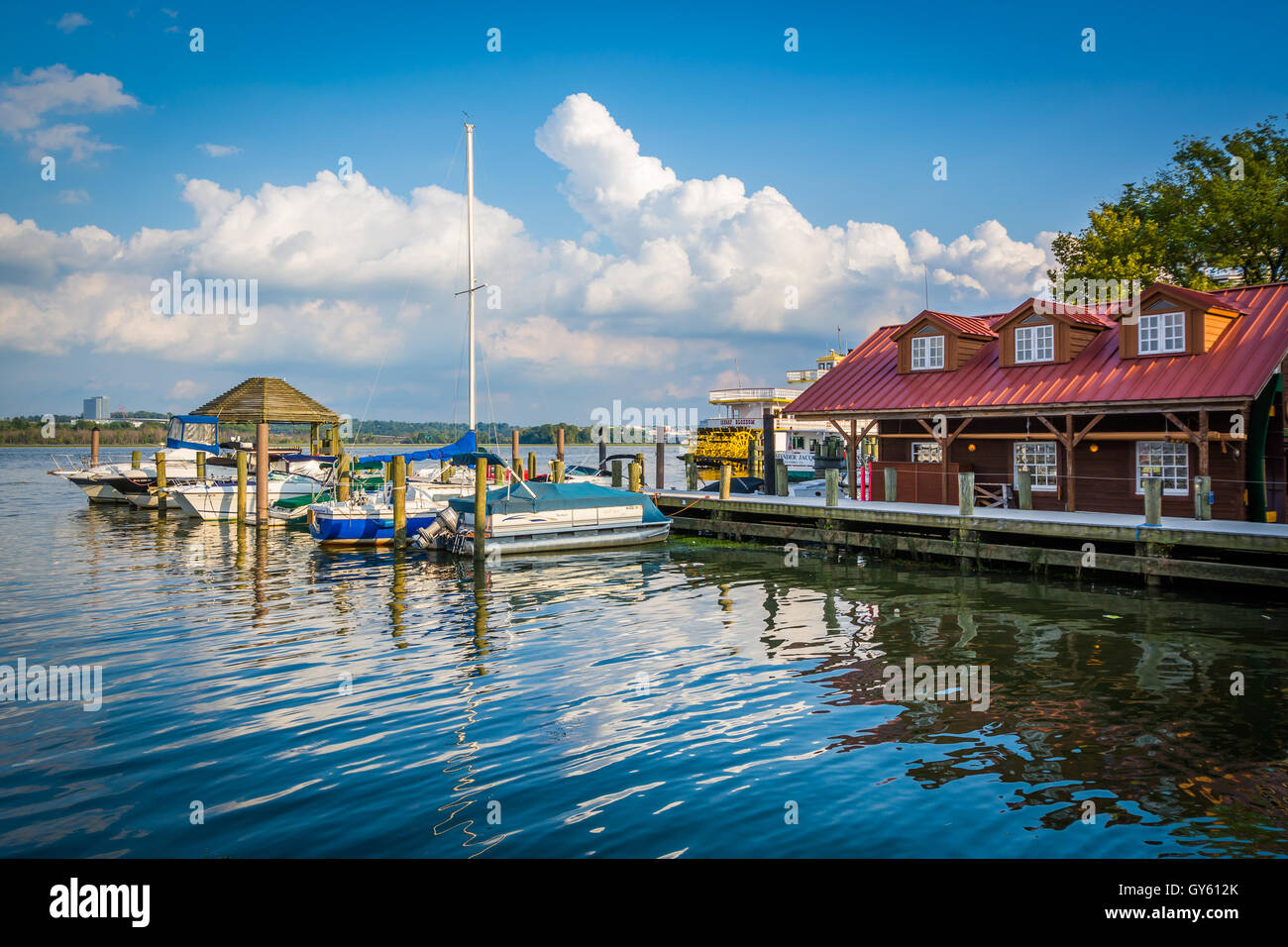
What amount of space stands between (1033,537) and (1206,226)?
83.2ft

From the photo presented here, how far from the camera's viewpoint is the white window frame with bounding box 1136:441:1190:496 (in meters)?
23.6

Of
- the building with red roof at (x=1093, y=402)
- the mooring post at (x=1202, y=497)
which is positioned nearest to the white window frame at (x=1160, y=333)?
the building with red roof at (x=1093, y=402)

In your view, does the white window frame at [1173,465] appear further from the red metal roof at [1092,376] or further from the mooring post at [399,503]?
the mooring post at [399,503]

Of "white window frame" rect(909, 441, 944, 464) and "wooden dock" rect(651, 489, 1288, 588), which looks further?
"white window frame" rect(909, 441, 944, 464)

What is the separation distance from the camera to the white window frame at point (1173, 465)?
77.4ft

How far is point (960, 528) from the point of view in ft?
Answer: 78.9

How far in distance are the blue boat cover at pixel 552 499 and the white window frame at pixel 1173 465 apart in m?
15.7

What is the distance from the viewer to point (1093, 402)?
24094mm

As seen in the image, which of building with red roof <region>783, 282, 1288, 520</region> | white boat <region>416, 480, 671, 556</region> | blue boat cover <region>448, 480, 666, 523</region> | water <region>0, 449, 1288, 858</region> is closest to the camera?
water <region>0, 449, 1288, 858</region>

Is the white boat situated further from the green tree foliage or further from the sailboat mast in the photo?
the green tree foliage
